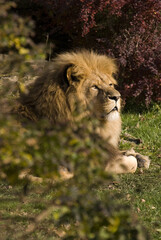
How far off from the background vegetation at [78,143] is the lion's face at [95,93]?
0.47 metres

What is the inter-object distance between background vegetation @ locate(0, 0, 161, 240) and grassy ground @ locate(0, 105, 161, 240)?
11 mm

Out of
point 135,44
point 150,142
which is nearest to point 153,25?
point 135,44

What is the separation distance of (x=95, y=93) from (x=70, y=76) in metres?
0.34

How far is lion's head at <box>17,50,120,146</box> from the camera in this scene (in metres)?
4.92

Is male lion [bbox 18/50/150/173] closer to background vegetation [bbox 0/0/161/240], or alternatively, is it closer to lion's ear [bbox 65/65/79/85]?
lion's ear [bbox 65/65/79/85]

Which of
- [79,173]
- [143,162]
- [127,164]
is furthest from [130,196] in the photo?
[79,173]

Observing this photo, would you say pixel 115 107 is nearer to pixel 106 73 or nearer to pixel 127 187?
pixel 106 73

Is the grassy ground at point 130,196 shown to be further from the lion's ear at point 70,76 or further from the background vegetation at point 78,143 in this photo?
the lion's ear at point 70,76

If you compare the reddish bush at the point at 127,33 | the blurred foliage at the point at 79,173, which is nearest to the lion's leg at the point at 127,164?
the reddish bush at the point at 127,33

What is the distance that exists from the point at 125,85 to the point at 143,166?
97.6 inches

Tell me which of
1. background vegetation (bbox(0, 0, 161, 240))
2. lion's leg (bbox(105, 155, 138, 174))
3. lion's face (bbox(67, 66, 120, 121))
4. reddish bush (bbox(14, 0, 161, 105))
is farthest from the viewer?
reddish bush (bbox(14, 0, 161, 105))

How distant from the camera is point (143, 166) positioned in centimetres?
584

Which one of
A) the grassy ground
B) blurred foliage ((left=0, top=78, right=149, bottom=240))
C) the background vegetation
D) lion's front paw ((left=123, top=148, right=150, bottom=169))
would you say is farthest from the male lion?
blurred foliage ((left=0, top=78, right=149, bottom=240))

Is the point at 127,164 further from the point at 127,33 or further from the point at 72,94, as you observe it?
the point at 127,33
